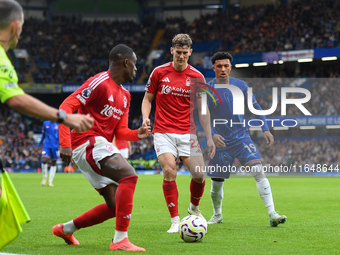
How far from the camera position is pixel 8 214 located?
3592mm

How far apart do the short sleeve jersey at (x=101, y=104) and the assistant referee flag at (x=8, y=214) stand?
1864mm

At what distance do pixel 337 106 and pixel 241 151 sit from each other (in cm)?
2452

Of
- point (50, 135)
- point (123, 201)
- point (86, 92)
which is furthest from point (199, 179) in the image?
point (50, 135)

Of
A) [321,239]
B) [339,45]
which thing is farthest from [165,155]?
[339,45]

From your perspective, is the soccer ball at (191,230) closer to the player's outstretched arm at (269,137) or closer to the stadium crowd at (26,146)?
the player's outstretched arm at (269,137)

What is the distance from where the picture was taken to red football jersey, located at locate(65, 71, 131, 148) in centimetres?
545

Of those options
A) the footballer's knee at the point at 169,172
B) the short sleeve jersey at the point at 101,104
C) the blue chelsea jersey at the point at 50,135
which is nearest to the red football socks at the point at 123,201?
the short sleeve jersey at the point at 101,104

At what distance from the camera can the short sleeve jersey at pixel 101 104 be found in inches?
215

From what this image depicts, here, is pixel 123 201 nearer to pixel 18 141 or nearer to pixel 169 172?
pixel 169 172

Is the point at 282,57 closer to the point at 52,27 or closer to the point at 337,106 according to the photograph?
the point at 337,106

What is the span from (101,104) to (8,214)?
2208 millimetres

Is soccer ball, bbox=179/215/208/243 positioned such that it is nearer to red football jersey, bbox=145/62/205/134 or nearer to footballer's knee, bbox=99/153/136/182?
footballer's knee, bbox=99/153/136/182

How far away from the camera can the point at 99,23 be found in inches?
1939

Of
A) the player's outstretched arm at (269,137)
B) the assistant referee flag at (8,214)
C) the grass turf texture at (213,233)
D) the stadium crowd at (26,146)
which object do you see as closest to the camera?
the assistant referee flag at (8,214)
